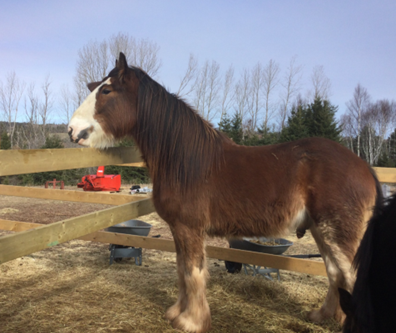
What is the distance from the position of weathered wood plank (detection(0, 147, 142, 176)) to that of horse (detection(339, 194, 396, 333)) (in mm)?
2114

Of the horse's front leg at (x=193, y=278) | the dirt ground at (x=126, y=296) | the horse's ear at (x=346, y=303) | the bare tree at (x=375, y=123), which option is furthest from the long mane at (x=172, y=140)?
the bare tree at (x=375, y=123)

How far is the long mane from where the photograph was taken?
281 cm

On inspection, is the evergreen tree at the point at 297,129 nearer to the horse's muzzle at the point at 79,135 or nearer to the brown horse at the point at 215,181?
the brown horse at the point at 215,181

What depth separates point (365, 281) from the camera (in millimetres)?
1137

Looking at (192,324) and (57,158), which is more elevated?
(57,158)

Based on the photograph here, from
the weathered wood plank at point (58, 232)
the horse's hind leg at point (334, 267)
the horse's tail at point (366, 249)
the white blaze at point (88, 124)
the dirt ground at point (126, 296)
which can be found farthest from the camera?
the dirt ground at point (126, 296)

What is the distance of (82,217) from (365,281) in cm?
221

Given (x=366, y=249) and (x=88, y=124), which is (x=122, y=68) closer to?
(x=88, y=124)

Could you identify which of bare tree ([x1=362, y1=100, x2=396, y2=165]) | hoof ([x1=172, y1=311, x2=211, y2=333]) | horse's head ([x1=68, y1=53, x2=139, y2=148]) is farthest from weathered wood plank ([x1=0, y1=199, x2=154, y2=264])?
bare tree ([x1=362, y1=100, x2=396, y2=165])

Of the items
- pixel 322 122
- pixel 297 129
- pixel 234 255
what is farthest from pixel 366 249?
pixel 322 122

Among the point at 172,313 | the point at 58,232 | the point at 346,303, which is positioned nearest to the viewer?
the point at 346,303

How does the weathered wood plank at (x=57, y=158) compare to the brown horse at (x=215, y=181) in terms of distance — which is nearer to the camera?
the weathered wood plank at (x=57, y=158)

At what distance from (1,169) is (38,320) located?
70.6 inches

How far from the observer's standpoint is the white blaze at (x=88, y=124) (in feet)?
9.06
